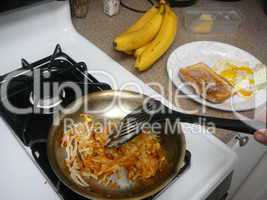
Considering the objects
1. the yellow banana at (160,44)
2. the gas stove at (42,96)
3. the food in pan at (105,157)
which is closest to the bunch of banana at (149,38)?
the yellow banana at (160,44)

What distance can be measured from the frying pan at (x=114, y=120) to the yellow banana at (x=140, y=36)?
16cm

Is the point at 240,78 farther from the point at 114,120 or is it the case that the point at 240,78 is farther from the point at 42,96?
the point at 42,96

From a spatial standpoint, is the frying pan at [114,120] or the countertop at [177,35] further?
the countertop at [177,35]

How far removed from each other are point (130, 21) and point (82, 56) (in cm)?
22

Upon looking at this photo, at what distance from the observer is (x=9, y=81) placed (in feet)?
1.82

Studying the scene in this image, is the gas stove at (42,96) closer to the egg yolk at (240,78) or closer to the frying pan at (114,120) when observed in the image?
the frying pan at (114,120)

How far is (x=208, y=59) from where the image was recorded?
71 centimetres

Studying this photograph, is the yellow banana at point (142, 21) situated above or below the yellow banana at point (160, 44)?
above

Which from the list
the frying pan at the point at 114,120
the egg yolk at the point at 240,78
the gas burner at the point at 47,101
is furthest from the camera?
the egg yolk at the point at 240,78

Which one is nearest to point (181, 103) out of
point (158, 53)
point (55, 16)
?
point (158, 53)

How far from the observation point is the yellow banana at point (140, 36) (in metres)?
0.64

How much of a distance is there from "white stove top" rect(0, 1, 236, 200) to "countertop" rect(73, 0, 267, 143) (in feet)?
0.12

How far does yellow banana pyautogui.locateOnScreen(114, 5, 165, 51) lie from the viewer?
64 cm

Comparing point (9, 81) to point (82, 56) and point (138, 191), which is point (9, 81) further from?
point (138, 191)
